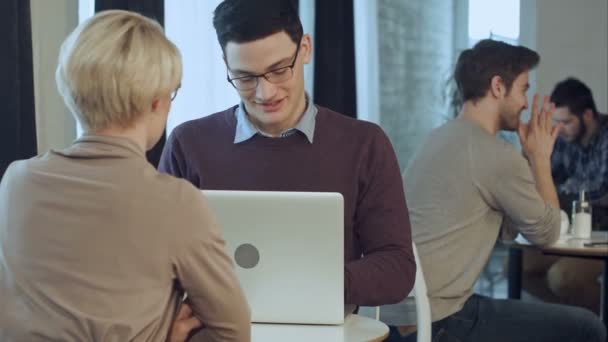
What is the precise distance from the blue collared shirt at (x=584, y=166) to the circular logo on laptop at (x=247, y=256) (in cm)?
333

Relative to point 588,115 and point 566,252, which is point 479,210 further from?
point 588,115

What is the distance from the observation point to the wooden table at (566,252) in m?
2.97

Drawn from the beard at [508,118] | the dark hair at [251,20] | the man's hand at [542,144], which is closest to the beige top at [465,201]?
the beard at [508,118]

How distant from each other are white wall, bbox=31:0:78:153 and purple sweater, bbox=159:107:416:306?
32.3 inches

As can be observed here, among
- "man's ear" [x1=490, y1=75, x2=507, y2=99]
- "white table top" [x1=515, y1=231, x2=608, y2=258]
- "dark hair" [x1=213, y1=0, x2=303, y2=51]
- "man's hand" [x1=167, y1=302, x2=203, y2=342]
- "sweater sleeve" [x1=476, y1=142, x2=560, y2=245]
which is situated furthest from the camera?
"white table top" [x1=515, y1=231, x2=608, y2=258]

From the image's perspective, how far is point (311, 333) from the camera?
1.59 meters

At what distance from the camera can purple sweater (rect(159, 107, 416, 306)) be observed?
6.28 ft

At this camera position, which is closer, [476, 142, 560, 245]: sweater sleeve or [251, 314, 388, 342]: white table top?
[251, 314, 388, 342]: white table top

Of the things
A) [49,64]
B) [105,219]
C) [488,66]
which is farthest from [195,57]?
[105,219]

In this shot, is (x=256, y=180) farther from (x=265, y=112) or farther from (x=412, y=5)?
(x=412, y=5)

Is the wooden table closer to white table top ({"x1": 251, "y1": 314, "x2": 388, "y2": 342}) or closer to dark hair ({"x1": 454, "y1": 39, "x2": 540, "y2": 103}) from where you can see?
dark hair ({"x1": 454, "y1": 39, "x2": 540, "y2": 103})

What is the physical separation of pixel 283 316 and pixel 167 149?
→ 66 cm

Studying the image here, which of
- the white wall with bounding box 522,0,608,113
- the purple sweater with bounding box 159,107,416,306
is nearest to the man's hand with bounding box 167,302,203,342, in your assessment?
the purple sweater with bounding box 159,107,416,306

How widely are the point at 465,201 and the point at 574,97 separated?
2207mm
